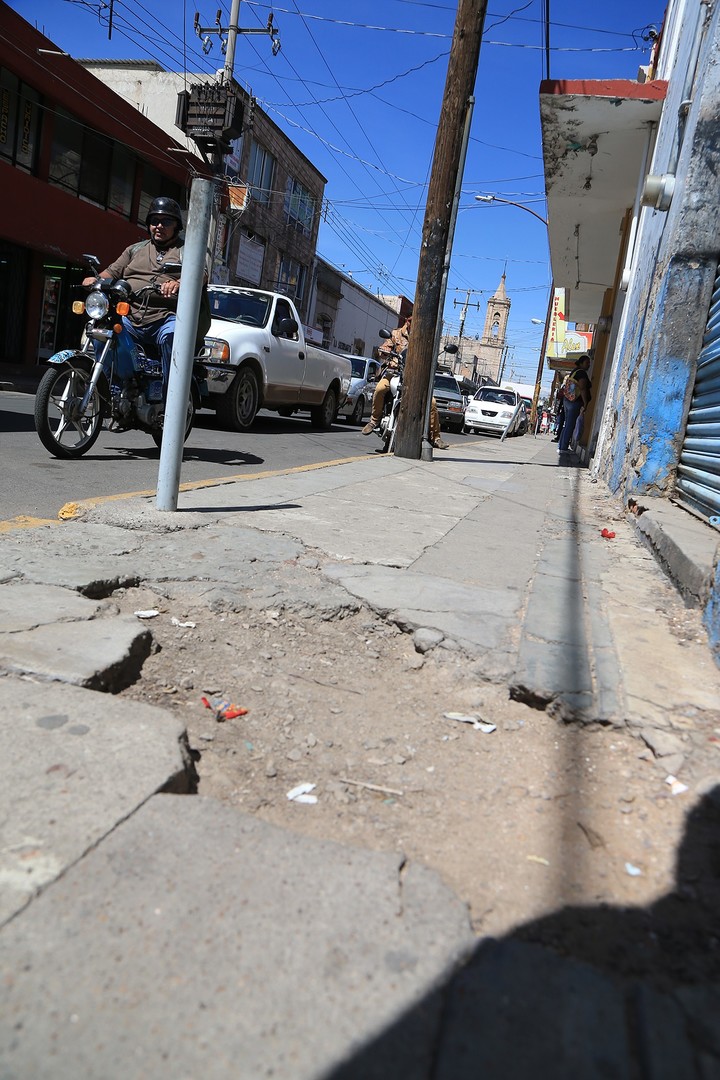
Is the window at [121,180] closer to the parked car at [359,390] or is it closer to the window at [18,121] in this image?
the window at [18,121]

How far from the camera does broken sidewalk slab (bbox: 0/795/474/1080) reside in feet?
3.43

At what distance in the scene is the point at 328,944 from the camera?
1.26 meters

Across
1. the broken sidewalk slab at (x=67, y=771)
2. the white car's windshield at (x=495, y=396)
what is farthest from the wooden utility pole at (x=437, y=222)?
the white car's windshield at (x=495, y=396)

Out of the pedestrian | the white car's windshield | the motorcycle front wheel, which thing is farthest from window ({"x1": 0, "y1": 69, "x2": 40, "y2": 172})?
the white car's windshield

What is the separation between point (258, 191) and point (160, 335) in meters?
25.4

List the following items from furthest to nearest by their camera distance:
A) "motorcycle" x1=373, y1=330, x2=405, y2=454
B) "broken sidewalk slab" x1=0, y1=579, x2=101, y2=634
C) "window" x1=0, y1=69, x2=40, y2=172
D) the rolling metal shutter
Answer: "window" x1=0, y1=69, x2=40, y2=172
"motorcycle" x1=373, y1=330, x2=405, y2=454
the rolling metal shutter
"broken sidewalk slab" x1=0, y1=579, x2=101, y2=634

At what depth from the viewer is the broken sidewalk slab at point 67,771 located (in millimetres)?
1374

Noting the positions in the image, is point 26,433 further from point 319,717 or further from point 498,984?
point 498,984

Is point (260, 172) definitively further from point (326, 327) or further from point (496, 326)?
point (496, 326)

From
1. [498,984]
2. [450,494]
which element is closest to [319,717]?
[498,984]

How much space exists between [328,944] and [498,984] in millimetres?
271

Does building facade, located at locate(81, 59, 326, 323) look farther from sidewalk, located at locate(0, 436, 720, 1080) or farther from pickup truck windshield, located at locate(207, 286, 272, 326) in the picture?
sidewalk, located at locate(0, 436, 720, 1080)

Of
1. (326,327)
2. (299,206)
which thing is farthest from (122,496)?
(326,327)

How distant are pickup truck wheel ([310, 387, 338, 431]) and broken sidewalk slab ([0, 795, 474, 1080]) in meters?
11.9
